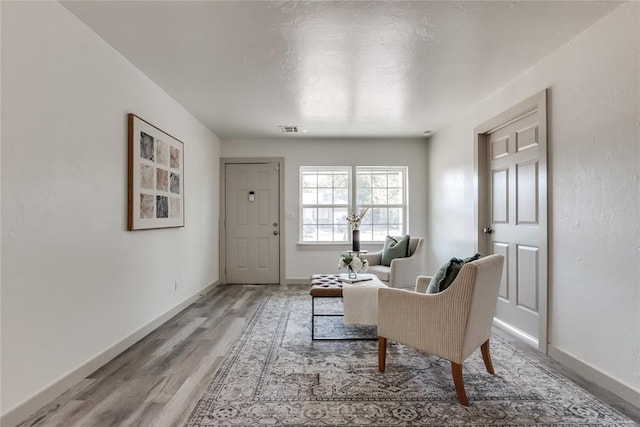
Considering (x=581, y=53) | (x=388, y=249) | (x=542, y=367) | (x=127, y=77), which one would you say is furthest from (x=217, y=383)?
(x=581, y=53)

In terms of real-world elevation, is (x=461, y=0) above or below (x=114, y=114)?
above

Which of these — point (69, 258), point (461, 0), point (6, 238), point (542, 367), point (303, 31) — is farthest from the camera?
point (542, 367)

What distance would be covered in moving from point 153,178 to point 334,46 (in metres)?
2.02

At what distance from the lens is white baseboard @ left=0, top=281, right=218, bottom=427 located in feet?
5.59

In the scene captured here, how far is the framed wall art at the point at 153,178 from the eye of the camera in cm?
277

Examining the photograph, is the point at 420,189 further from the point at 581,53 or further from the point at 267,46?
the point at 267,46

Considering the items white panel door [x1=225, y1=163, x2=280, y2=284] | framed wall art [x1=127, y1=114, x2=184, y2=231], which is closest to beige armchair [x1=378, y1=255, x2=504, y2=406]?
framed wall art [x1=127, y1=114, x2=184, y2=231]

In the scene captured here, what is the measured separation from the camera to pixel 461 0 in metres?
1.92

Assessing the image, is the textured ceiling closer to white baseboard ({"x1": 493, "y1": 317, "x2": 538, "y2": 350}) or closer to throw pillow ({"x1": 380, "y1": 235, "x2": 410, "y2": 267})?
throw pillow ({"x1": 380, "y1": 235, "x2": 410, "y2": 267})

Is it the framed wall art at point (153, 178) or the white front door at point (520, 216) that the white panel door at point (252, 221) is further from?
the white front door at point (520, 216)

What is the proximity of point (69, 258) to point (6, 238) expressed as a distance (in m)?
0.43

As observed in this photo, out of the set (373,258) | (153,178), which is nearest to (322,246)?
(373,258)

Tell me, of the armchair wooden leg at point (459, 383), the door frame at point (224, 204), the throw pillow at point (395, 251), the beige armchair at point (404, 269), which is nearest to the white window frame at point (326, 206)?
the door frame at point (224, 204)

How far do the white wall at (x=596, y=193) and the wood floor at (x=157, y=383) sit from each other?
12.3 inches
